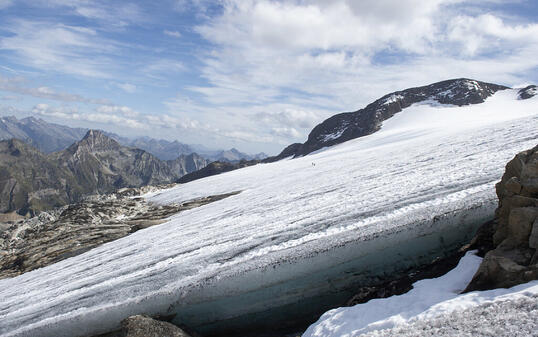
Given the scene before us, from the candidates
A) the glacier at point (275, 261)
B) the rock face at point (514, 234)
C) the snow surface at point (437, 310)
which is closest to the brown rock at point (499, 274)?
the rock face at point (514, 234)

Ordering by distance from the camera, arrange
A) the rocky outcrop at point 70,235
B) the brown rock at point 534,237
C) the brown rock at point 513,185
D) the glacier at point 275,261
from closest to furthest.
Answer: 1. the brown rock at point 534,237
2. the brown rock at point 513,185
3. the glacier at point 275,261
4. the rocky outcrop at point 70,235

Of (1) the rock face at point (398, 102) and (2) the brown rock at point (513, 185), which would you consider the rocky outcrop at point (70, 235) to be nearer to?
(2) the brown rock at point (513, 185)

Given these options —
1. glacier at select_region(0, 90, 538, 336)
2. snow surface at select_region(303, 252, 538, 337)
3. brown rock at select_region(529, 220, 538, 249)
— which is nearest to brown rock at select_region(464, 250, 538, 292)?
snow surface at select_region(303, 252, 538, 337)

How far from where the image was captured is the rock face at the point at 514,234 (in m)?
7.40

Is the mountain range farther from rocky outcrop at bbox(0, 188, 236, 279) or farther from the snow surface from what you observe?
the snow surface

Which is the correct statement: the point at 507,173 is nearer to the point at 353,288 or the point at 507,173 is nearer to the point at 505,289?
the point at 505,289

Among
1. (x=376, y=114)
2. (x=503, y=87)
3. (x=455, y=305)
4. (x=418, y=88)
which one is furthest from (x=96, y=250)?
(x=503, y=87)

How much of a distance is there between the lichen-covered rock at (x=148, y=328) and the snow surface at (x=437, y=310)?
420 cm

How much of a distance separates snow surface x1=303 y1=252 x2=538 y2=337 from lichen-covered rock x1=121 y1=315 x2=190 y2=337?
13.8ft

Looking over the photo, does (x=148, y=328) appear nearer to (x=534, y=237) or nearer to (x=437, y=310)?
(x=437, y=310)

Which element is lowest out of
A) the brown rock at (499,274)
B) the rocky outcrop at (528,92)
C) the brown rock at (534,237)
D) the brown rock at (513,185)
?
the brown rock at (499,274)

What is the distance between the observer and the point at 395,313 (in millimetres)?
8039

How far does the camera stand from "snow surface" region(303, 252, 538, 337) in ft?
21.6

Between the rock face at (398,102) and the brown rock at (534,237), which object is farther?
the rock face at (398,102)
